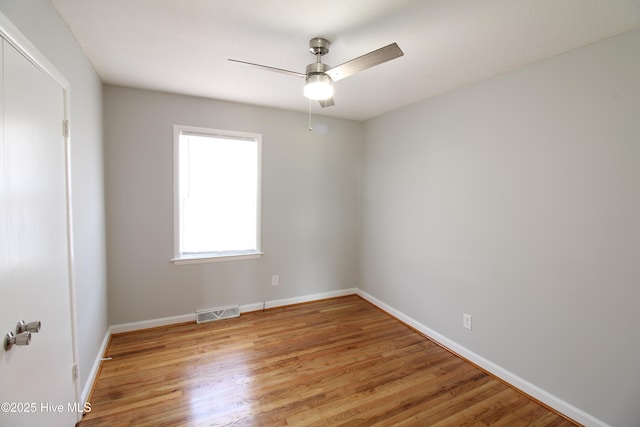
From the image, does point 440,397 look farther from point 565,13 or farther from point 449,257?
point 565,13

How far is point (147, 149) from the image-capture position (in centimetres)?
283

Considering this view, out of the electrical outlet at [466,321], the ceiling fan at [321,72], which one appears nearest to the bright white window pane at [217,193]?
the ceiling fan at [321,72]

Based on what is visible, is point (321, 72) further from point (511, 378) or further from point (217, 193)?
point (511, 378)

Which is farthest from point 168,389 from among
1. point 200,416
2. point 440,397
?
point 440,397

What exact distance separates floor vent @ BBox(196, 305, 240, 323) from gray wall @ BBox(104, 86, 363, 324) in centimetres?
6

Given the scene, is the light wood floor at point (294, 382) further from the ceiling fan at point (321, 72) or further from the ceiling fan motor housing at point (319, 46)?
the ceiling fan motor housing at point (319, 46)

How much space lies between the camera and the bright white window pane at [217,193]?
3.08 meters

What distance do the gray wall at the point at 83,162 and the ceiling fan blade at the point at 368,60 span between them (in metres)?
1.47

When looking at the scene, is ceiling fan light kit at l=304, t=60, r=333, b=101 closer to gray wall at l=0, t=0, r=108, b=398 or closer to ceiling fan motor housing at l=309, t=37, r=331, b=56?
ceiling fan motor housing at l=309, t=37, r=331, b=56

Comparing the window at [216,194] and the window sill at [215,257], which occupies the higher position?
the window at [216,194]

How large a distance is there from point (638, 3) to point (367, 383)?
9.21 ft

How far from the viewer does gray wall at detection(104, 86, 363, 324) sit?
109 inches

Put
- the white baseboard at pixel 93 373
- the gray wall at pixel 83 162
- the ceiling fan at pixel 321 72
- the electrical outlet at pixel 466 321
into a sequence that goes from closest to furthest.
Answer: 1. the gray wall at pixel 83 162
2. the ceiling fan at pixel 321 72
3. the white baseboard at pixel 93 373
4. the electrical outlet at pixel 466 321

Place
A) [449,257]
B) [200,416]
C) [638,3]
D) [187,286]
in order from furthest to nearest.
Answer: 1. [187,286]
2. [449,257]
3. [200,416]
4. [638,3]
